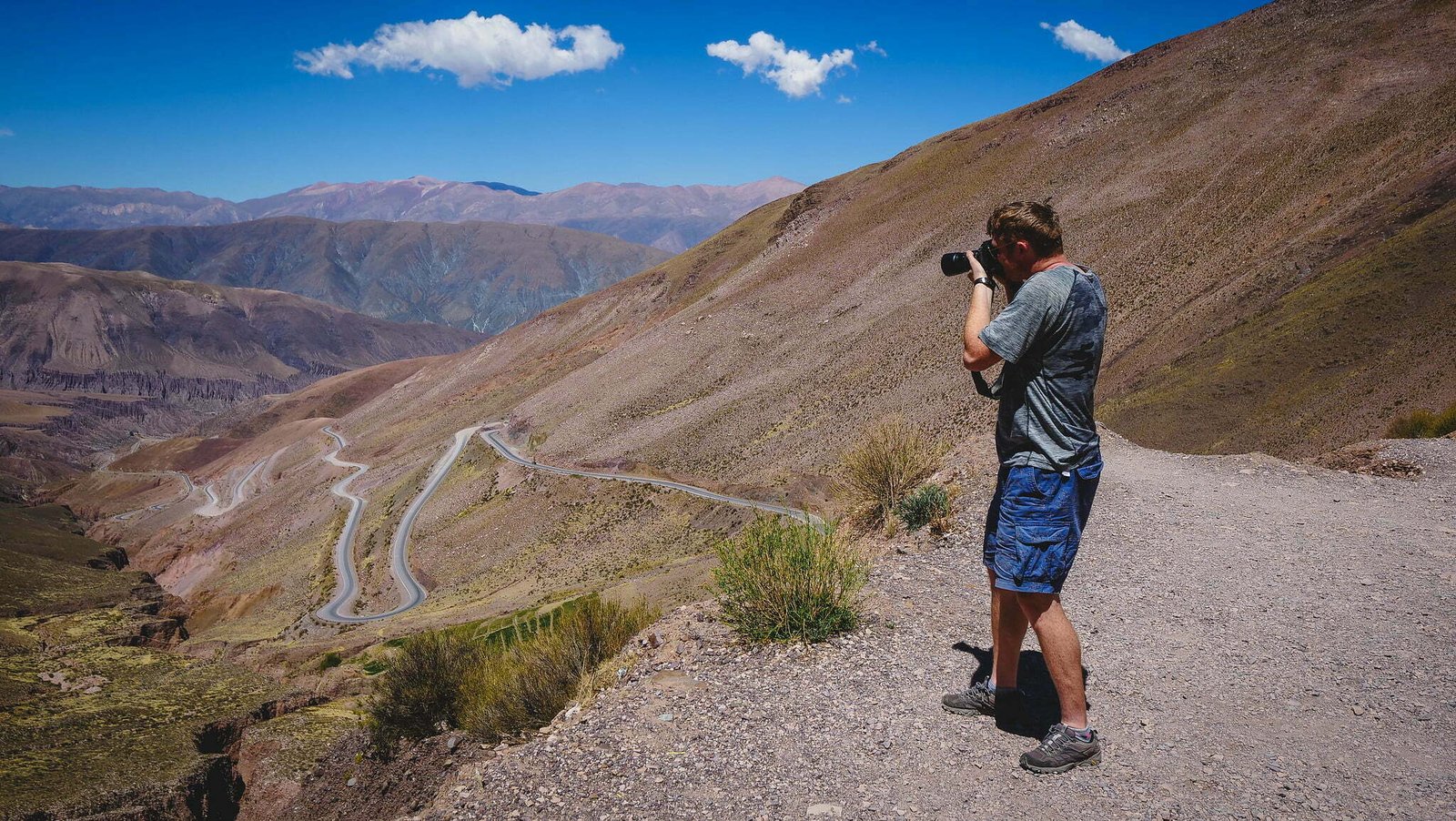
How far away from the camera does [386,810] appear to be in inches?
325

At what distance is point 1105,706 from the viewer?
4664 millimetres

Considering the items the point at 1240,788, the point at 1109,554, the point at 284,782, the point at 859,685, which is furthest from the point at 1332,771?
the point at 284,782

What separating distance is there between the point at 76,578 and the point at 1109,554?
52646mm

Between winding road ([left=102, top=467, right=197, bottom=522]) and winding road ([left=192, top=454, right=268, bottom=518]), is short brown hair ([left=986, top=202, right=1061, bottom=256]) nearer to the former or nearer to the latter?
winding road ([left=192, top=454, right=268, bottom=518])

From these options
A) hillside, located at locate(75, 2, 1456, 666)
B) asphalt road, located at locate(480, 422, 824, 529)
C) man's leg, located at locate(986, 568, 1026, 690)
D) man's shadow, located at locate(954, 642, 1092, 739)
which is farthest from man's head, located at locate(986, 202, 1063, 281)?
asphalt road, located at locate(480, 422, 824, 529)

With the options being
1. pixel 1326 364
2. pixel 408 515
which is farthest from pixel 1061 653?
pixel 408 515

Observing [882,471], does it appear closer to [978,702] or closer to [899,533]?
[899,533]

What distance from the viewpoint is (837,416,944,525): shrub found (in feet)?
33.4

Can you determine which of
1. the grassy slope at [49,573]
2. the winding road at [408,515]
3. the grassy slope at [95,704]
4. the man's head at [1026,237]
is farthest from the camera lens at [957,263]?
the grassy slope at [49,573]

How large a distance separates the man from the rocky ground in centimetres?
46

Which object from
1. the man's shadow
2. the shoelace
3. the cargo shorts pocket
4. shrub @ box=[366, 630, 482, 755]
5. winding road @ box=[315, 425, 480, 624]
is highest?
the cargo shorts pocket

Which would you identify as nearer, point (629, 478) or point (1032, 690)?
point (1032, 690)

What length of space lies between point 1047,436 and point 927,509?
16.8 ft

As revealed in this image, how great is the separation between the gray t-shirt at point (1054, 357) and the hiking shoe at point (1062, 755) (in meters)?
1.44
